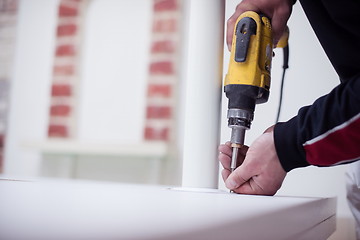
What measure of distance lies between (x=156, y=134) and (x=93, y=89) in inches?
19.5

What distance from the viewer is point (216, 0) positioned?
2.25 feet

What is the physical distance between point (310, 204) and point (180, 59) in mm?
1523

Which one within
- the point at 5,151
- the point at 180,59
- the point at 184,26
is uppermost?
the point at 184,26

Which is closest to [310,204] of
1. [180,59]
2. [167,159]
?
[167,159]

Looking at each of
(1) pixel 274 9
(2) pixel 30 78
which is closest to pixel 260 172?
(1) pixel 274 9

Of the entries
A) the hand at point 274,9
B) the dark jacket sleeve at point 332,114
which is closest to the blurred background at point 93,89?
the hand at point 274,9

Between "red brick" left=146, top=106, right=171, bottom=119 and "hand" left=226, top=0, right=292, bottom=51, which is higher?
"hand" left=226, top=0, right=292, bottom=51

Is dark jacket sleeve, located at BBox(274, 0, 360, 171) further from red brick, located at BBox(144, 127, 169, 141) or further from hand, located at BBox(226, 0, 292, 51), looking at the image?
red brick, located at BBox(144, 127, 169, 141)

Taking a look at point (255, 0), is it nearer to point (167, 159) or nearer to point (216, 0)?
point (216, 0)

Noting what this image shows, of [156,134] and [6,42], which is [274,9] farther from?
[6,42]

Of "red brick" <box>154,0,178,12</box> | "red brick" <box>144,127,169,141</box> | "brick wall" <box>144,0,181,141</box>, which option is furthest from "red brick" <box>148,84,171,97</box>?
"red brick" <box>154,0,178,12</box>

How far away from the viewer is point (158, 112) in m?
1.85

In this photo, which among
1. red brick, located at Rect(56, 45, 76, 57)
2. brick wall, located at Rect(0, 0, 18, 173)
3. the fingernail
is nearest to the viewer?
the fingernail

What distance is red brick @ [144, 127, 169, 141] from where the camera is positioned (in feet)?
5.98
